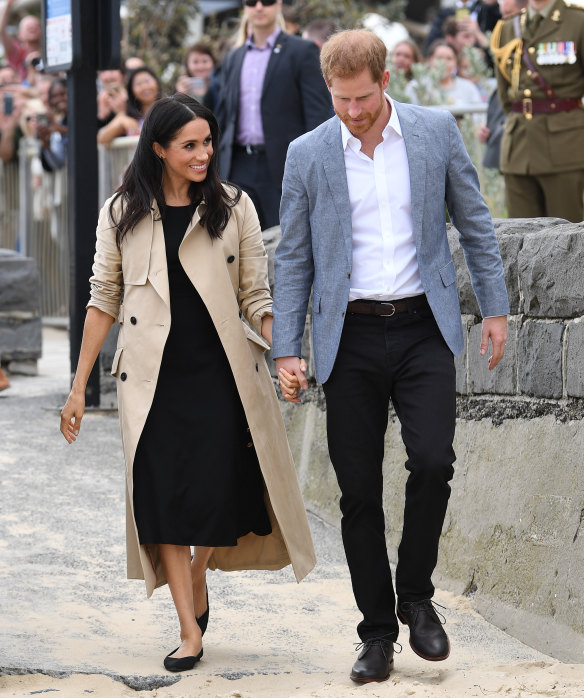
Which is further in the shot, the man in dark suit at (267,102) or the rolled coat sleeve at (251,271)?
the man in dark suit at (267,102)

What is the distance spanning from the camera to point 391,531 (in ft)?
19.6

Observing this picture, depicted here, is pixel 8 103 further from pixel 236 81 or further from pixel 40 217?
pixel 236 81

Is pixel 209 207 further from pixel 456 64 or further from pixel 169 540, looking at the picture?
pixel 456 64

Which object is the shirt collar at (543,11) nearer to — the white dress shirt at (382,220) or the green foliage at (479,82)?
the green foliage at (479,82)

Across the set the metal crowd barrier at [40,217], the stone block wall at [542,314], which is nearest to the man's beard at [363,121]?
the stone block wall at [542,314]

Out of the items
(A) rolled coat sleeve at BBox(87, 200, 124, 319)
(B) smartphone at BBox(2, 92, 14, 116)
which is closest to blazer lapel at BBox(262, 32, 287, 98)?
(A) rolled coat sleeve at BBox(87, 200, 124, 319)

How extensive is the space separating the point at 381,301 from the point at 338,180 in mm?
385

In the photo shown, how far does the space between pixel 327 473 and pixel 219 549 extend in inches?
69.9

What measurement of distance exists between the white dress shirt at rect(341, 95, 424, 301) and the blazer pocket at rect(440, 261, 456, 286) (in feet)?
0.24

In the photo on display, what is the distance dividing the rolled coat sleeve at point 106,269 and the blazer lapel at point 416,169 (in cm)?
102

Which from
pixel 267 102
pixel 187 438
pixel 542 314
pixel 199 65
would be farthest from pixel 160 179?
pixel 199 65

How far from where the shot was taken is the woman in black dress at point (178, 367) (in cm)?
447

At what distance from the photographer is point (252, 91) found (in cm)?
777

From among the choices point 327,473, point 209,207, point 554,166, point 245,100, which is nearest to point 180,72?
point 245,100
